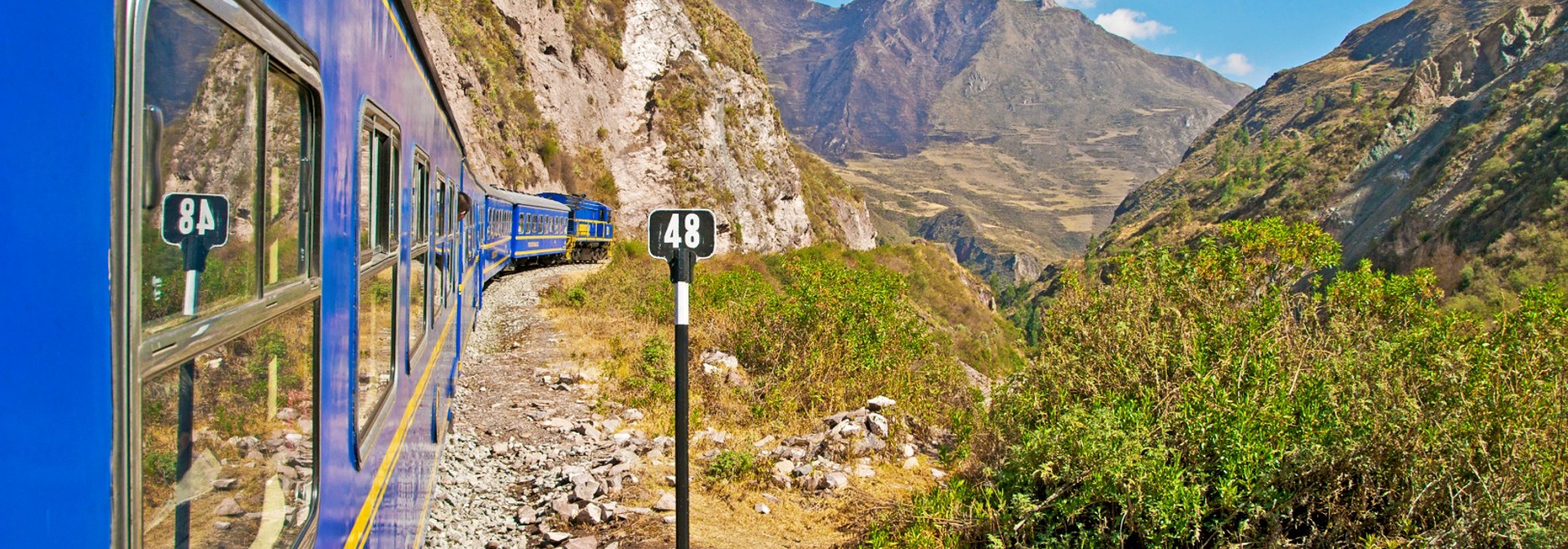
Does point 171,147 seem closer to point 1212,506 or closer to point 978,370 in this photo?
point 1212,506

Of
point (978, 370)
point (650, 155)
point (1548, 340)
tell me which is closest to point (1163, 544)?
point (1548, 340)

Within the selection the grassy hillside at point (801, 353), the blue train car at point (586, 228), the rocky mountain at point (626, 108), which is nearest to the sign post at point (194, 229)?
the grassy hillside at point (801, 353)

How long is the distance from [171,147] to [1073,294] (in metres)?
6.19

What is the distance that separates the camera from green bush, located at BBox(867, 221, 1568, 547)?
3.90 meters

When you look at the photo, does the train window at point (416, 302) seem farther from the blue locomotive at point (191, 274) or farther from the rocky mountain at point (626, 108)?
the rocky mountain at point (626, 108)

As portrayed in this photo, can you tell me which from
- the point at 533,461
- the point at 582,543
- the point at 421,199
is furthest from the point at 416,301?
the point at 533,461

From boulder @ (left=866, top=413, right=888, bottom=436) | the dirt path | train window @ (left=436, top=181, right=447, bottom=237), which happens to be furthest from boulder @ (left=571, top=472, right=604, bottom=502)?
boulder @ (left=866, top=413, right=888, bottom=436)

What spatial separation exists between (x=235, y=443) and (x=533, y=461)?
5.98 meters

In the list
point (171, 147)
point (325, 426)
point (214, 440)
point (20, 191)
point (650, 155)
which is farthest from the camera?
point (650, 155)

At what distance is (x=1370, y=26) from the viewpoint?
588ft

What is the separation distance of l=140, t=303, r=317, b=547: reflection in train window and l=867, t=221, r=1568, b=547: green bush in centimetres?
377

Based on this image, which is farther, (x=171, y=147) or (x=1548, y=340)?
(x=1548, y=340)

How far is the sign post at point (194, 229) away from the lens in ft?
4.31

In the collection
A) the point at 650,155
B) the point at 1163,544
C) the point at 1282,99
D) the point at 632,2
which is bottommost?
the point at 1163,544
